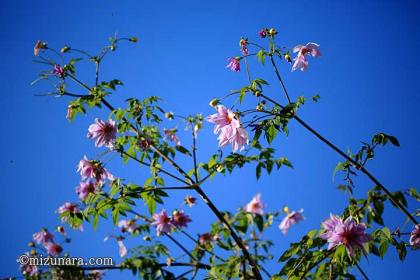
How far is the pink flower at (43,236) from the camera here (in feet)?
13.9

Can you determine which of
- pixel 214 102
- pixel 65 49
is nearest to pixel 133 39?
pixel 65 49

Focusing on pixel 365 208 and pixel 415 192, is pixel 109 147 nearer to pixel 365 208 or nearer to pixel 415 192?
pixel 365 208

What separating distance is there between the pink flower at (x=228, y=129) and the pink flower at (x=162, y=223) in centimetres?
145

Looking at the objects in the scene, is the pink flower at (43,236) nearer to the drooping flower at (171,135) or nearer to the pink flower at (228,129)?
the drooping flower at (171,135)

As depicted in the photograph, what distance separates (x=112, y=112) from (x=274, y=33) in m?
1.51

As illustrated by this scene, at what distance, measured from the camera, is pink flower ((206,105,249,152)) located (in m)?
2.22

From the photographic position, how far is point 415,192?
193 cm

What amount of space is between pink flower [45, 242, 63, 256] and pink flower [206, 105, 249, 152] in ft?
10.3

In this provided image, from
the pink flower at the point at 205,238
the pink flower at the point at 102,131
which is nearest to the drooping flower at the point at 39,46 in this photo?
the pink flower at the point at 102,131

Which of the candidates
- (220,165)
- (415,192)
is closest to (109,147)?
(220,165)

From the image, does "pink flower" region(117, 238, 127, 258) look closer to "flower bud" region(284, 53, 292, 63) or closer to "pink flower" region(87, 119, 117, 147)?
"pink flower" region(87, 119, 117, 147)

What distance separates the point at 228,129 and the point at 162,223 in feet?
5.25

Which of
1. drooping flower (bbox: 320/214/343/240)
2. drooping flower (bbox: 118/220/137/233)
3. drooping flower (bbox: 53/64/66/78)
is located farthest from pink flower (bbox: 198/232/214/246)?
drooping flower (bbox: 53/64/66/78)

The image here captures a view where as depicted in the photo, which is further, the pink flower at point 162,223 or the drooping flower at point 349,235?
the pink flower at point 162,223
